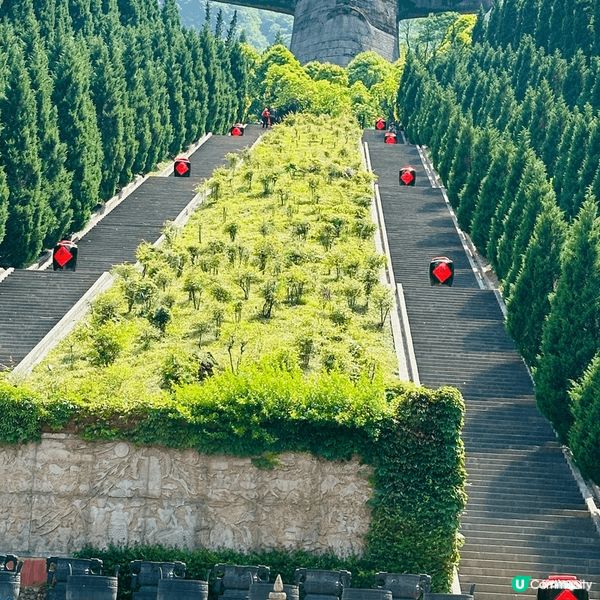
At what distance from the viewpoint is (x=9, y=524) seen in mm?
26547

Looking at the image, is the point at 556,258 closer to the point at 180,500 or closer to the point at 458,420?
the point at 458,420

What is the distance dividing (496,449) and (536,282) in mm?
6752

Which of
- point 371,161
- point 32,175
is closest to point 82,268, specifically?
point 32,175

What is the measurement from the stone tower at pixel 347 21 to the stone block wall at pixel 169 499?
9018 cm

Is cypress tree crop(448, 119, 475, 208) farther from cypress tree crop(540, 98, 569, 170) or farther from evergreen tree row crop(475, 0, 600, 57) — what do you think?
evergreen tree row crop(475, 0, 600, 57)

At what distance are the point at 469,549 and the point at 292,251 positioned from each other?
17.1m

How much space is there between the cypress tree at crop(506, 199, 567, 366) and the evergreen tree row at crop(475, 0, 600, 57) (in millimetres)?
42850

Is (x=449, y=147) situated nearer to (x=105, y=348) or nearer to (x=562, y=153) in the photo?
(x=562, y=153)

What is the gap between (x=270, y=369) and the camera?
27234 mm

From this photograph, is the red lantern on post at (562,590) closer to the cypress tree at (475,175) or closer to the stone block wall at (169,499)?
the stone block wall at (169,499)

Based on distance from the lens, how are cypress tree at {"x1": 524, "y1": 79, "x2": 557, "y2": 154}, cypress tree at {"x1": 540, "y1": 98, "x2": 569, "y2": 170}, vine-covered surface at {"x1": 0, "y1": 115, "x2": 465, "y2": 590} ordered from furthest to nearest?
cypress tree at {"x1": 524, "y1": 79, "x2": 557, "y2": 154} → cypress tree at {"x1": 540, "y1": 98, "x2": 569, "y2": 170} → vine-covered surface at {"x1": 0, "y1": 115, "x2": 465, "y2": 590}

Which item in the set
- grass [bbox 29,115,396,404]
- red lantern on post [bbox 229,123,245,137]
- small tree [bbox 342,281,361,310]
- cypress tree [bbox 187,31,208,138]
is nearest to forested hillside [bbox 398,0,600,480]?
grass [bbox 29,115,396,404]

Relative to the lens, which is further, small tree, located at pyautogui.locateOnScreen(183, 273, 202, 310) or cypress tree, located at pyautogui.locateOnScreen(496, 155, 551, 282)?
cypress tree, located at pyautogui.locateOnScreen(496, 155, 551, 282)

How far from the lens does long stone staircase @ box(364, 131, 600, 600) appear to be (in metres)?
27.4
